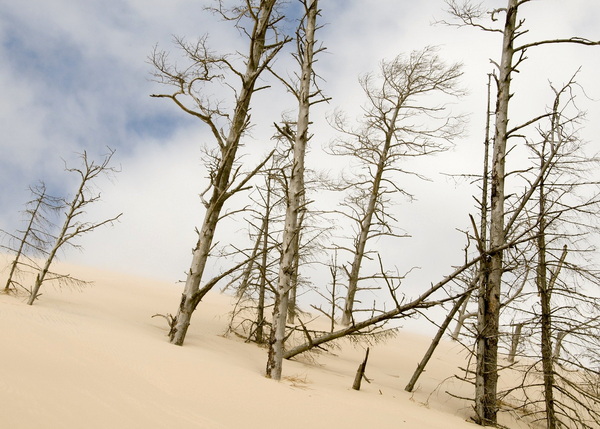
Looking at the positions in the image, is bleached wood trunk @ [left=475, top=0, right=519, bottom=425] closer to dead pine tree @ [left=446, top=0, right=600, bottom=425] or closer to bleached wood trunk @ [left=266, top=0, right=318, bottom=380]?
dead pine tree @ [left=446, top=0, right=600, bottom=425]

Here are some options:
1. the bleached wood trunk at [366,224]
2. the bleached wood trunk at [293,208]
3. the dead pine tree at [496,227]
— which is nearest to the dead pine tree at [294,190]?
the bleached wood trunk at [293,208]

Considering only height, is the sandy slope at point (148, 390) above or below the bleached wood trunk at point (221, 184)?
below

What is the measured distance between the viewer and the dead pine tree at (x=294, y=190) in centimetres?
566

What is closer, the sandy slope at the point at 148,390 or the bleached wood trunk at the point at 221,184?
the sandy slope at the point at 148,390

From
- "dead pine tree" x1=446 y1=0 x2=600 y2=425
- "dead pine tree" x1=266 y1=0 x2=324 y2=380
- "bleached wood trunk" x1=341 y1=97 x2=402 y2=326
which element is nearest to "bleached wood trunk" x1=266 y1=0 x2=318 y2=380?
"dead pine tree" x1=266 y1=0 x2=324 y2=380

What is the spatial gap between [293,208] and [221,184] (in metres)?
2.00

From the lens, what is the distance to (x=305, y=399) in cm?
430

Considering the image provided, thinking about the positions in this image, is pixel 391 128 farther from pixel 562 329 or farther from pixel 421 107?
pixel 562 329

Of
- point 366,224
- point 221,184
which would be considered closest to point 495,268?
point 221,184

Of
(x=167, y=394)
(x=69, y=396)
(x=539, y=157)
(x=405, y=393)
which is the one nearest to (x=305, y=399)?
(x=167, y=394)

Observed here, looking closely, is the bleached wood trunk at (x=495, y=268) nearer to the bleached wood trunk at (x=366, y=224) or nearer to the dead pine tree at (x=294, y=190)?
the dead pine tree at (x=294, y=190)

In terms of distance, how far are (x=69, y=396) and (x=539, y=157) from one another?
7.95 meters

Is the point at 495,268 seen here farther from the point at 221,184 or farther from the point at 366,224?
the point at 366,224

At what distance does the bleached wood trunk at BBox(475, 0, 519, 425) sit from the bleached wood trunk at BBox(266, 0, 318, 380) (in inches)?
115
